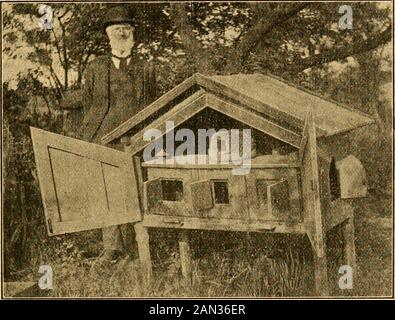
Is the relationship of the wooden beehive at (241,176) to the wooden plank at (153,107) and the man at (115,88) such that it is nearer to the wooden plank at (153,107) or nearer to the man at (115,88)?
the wooden plank at (153,107)

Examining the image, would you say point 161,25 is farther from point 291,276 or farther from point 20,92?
point 291,276

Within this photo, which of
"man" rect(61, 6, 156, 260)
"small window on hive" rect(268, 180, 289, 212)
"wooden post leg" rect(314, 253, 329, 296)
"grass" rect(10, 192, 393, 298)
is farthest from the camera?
"man" rect(61, 6, 156, 260)

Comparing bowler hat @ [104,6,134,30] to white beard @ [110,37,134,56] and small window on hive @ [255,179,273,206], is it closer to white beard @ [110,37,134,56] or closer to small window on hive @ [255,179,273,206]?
white beard @ [110,37,134,56]

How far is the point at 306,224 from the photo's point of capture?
15.3 feet

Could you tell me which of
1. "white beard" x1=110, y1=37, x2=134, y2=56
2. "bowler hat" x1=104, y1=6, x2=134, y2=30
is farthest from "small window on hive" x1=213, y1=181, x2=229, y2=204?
"bowler hat" x1=104, y1=6, x2=134, y2=30

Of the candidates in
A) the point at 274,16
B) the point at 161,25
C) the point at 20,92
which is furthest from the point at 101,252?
the point at 274,16

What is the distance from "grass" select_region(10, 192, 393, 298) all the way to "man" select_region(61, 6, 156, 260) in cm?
26

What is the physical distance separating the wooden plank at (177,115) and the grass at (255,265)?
695mm

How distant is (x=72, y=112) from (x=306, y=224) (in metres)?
1.93

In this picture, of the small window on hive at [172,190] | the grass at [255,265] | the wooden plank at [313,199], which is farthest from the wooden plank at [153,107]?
the wooden plank at [313,199]

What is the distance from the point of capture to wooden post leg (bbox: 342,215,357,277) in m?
4.93

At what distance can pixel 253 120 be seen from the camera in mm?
4680

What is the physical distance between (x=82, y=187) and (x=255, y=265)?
139 cm

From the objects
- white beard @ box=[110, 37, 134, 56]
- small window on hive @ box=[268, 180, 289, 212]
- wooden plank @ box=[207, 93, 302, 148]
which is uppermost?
white beard @ box=[110, 37, 134, 56]
